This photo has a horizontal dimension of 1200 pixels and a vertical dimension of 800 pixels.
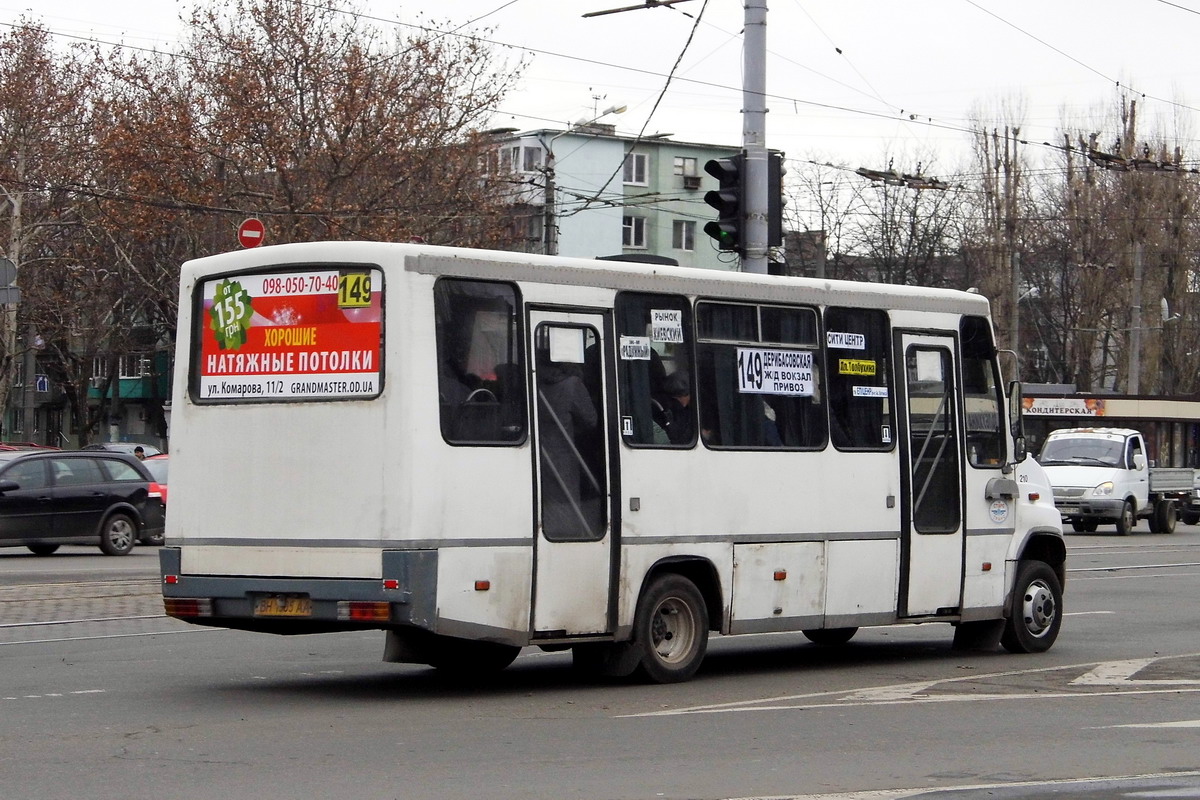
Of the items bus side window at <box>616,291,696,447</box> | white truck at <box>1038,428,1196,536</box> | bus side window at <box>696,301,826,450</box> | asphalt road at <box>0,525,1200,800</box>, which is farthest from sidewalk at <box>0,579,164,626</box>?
white truck at <box>1038,428,1196,536</box>

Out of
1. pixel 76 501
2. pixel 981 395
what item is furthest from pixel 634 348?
pixel 76 501

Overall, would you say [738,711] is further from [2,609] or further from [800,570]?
[2,609]

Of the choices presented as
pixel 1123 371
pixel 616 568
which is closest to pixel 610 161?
pixel 1123 371

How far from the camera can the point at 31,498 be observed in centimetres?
2505

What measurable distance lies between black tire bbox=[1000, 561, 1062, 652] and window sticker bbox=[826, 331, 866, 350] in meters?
2.33

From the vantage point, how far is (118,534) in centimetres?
2636

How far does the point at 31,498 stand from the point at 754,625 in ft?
51.5

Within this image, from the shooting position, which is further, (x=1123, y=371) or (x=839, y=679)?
(x=1123, y=371)

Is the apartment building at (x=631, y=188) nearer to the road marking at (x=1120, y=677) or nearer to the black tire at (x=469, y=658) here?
the road marking at (x=1120, y=677)

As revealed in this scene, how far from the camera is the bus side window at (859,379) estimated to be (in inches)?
497

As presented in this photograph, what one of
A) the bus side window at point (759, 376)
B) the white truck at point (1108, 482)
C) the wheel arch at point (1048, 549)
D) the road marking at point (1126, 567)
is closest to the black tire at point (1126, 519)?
the white truck at point (1108, 482)

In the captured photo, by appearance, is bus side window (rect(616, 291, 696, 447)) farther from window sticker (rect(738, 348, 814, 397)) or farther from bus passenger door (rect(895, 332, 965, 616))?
bus passenger door (rect(895, 332, 965, 616))

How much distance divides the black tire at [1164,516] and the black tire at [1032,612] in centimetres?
2549

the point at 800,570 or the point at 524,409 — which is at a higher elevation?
the point at 524,409
